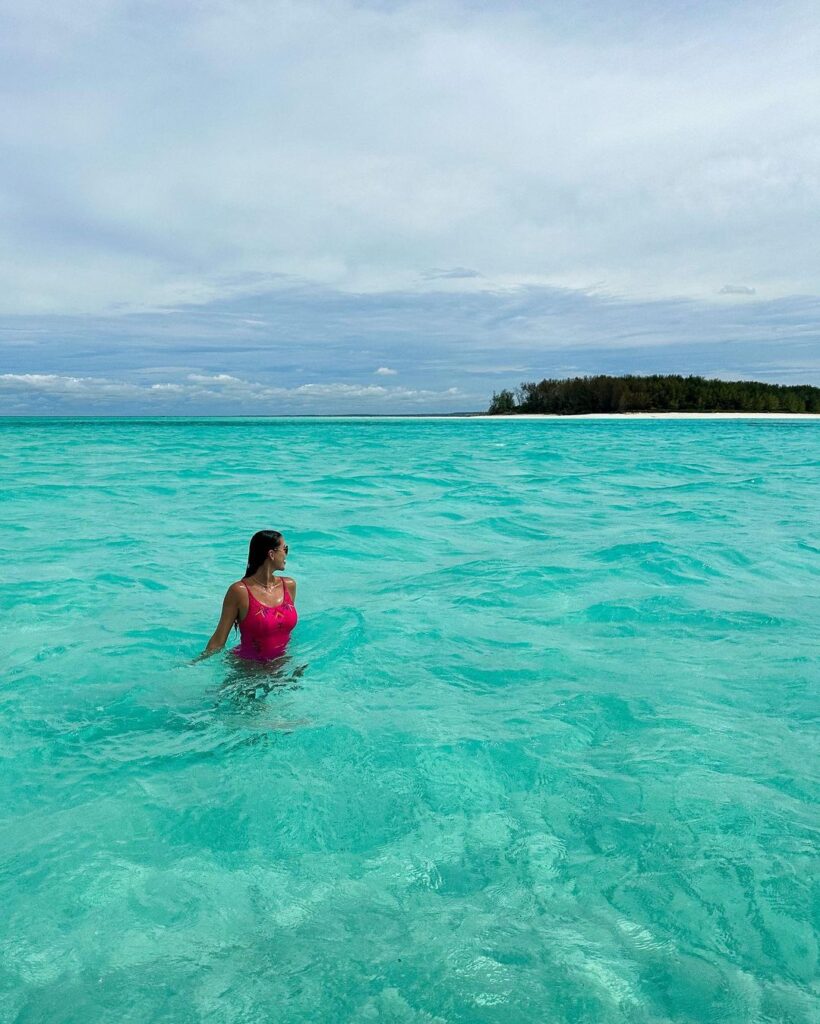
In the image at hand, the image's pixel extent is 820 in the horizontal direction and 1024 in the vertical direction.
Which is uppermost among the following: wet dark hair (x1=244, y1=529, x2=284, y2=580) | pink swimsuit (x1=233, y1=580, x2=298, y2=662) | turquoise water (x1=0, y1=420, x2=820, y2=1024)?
wet dark hair (x1=244, y1=529, x2=284, y2=580)

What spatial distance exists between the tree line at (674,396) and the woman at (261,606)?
377 feet

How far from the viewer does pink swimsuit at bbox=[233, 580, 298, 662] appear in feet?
18.0

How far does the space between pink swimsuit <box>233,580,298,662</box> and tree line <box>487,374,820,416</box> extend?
11487 cm

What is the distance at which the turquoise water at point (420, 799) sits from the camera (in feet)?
9.91

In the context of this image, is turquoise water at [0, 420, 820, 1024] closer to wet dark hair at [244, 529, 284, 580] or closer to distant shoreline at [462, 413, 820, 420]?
wet dark hair at [244, 529, 284, 580]

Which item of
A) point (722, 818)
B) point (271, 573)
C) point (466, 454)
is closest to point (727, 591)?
point (722, 818)

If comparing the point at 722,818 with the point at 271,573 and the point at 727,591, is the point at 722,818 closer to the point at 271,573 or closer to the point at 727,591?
the point at 271,573

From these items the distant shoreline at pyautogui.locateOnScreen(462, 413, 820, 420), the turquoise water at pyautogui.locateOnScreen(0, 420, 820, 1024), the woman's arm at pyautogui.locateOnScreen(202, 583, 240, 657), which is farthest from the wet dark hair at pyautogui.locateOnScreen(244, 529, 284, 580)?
the distant shoreline at pyautogui.locateOnScreen(462, 413, 820, 420)

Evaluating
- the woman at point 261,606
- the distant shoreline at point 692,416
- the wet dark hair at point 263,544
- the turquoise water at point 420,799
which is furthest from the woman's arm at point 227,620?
the distant shoreline at point 692,416

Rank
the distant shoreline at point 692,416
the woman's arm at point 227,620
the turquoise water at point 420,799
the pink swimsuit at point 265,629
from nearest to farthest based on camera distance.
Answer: the turquoise water at point 420,799
the woman's arm at point 227,620
the pink swimsuit at point 265,629
the distant shoreline at point 692,416

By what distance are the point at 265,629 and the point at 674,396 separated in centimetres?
11602

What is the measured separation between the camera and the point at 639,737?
16.7ft

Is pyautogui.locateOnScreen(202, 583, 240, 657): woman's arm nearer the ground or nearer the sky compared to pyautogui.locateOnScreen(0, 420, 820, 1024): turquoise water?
nearer the sky

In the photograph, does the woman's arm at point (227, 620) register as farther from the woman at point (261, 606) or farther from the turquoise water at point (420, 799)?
the turquoise water at point (420, 799)
